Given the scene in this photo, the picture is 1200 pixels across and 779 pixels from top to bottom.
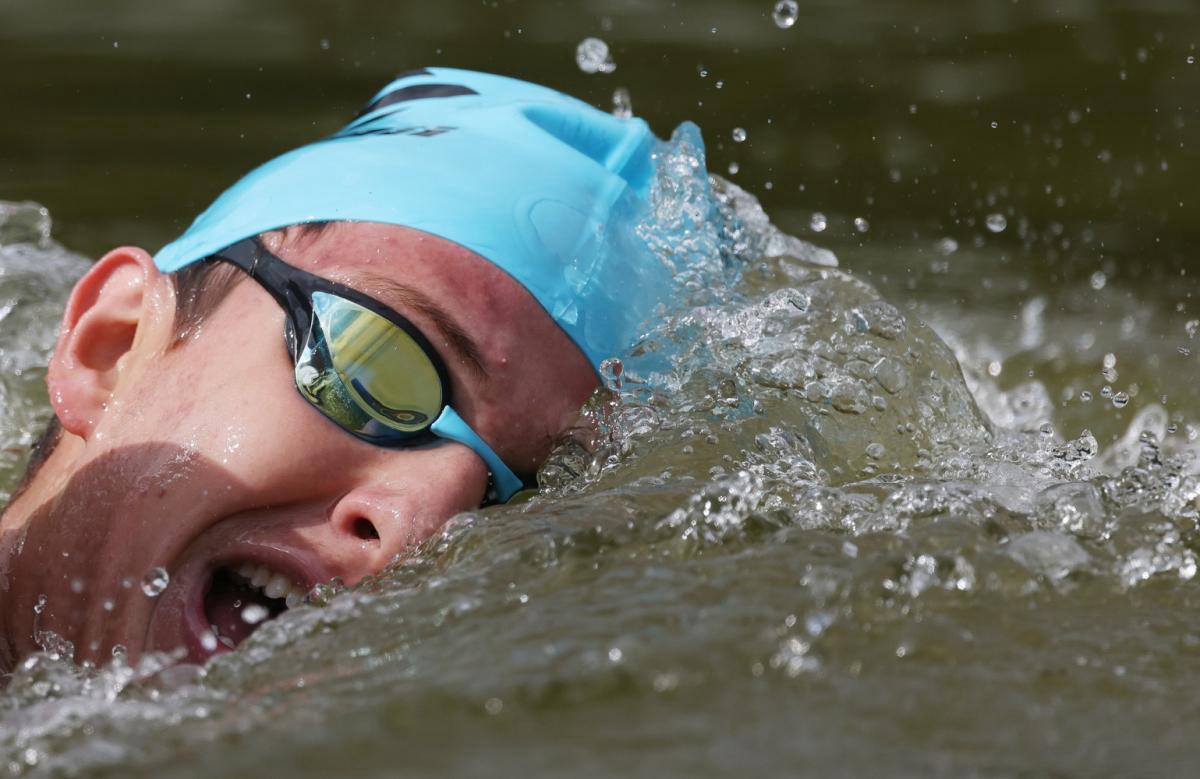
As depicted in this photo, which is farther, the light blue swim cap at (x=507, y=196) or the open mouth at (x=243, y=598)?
the light blue swim cap at (x=507, y=196)

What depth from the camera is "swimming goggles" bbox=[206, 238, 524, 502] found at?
2.01 m

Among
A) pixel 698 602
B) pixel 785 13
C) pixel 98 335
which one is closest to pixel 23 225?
pixel 98 335

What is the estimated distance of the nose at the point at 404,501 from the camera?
190 cm

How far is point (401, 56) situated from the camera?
4.84 m

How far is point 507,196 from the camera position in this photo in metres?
2.28

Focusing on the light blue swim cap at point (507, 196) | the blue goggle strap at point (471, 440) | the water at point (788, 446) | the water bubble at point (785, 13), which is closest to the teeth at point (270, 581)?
the water at point (788, 446)

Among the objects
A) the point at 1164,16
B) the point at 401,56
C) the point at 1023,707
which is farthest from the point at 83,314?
the point at 1164,16

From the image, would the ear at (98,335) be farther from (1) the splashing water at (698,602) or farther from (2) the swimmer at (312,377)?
(1) the splashing water at (698,602)

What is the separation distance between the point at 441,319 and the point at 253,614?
1.45 feet

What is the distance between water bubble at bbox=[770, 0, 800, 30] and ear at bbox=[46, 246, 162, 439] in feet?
10.2

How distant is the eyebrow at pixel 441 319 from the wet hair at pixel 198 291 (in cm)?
16

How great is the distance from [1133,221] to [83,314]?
3.18 m

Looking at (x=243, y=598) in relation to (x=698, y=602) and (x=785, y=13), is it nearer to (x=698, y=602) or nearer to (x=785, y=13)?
(x=698, y=602)

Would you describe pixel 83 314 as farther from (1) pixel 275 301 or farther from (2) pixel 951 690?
(2) pixel 951 690
